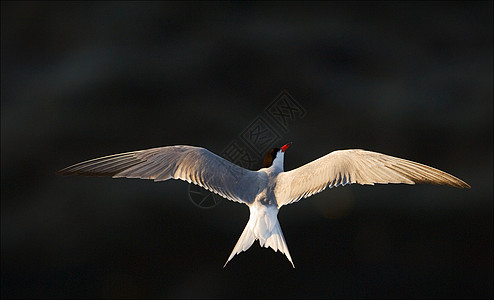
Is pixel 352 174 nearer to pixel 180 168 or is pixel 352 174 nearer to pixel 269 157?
pixel 269 157

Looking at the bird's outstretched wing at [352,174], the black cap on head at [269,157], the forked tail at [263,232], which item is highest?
the black cap on head at [269,157]

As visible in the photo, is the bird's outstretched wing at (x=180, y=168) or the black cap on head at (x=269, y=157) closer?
the bird's outstretched wing at (x=180, y=168)

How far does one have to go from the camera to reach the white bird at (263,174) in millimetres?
4406

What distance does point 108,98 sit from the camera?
616 centimetres

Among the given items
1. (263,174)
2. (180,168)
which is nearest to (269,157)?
(263,174)

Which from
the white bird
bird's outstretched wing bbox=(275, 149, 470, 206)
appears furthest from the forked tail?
bird's outstretched wing bbox=(275, 149, 470, 206)

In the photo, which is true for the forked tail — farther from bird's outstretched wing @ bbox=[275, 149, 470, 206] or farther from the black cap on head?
the black cap on head

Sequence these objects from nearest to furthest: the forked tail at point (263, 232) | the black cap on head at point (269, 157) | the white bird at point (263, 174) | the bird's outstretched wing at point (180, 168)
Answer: the forked tail at point (263, 232), the white bird at point (263, 174), the bird's outstretched wing at point (180, 168), the black cap on head at point (269, 157)

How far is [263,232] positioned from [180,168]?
0.84 m

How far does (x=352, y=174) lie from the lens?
450cm

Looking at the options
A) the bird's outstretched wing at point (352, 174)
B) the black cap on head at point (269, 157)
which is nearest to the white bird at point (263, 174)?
the bird's outstretched wing at point (352, 174)

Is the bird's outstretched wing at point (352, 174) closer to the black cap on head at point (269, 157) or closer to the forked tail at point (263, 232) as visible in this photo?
the forked tail at point (263, 232)

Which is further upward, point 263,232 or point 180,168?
point 180,168

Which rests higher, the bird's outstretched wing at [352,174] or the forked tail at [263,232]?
the bird's outstretched wing at [352,174]
